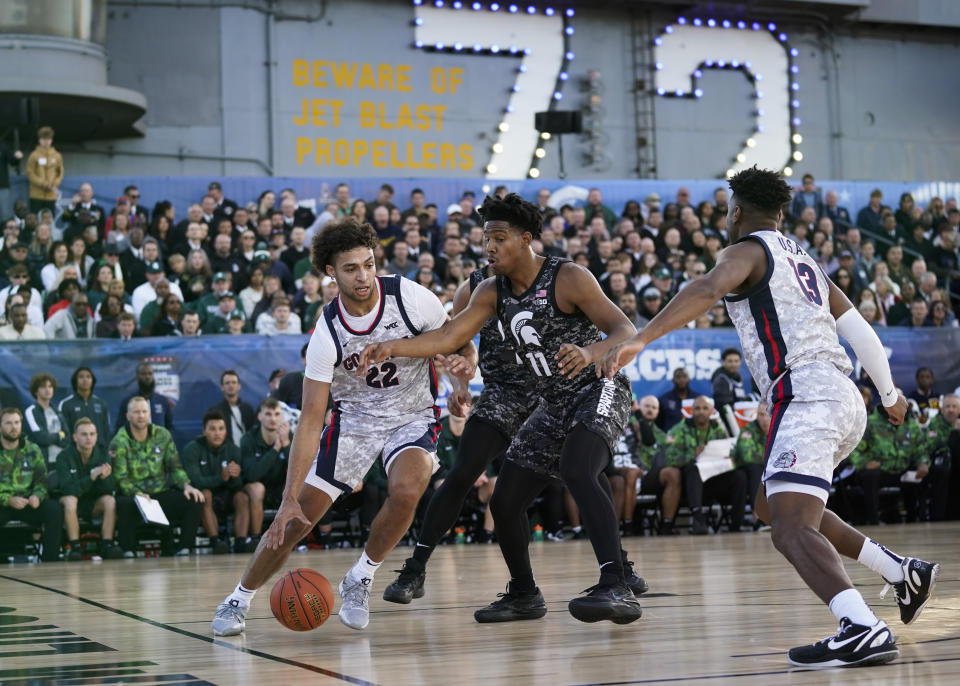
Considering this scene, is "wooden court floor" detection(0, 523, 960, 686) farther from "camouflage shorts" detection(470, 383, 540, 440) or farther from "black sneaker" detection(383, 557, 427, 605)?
"camouflage shorts" detection(470, 383, 540, 440)

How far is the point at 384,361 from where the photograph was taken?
6344 millimetres

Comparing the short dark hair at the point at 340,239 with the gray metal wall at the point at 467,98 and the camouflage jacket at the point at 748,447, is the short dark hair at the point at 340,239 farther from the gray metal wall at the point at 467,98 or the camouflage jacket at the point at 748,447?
the gray metal wall at the point at 467,98

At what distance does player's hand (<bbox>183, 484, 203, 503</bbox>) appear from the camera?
41.6 feet

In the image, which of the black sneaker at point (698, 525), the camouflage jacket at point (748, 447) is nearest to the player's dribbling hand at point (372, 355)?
the black sneaker at point (698, 525)

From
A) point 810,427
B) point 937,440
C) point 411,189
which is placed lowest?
point 937,440

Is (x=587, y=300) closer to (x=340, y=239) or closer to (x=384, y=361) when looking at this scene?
(x=384, y=361)

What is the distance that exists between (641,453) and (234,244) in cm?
601

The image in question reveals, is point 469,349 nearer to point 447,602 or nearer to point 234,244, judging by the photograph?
point 447,602

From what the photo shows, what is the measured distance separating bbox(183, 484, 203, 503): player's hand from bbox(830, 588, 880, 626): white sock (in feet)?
29.7

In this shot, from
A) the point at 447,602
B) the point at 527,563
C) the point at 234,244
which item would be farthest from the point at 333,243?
the point at 234,244

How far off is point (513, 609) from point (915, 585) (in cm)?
201

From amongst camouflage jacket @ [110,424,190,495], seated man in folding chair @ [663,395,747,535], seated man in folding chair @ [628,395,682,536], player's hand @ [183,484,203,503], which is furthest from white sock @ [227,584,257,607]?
seated man in folding chair @ [663,395,747,535]

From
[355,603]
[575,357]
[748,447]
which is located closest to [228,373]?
[748,447]

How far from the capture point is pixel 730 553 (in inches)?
426
